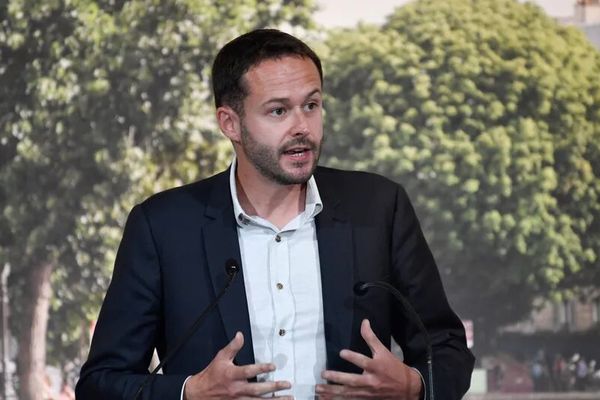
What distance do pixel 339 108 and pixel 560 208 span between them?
1.35 metres

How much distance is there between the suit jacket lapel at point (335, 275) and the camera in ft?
8.00

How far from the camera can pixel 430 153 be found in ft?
20.8

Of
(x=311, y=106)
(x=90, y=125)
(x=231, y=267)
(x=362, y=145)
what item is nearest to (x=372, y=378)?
(x=231, y=267)

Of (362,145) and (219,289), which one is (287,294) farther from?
(362,145)

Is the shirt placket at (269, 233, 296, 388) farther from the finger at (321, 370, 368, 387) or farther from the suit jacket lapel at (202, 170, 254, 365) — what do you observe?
the finger at (321, 370, 368, 387)

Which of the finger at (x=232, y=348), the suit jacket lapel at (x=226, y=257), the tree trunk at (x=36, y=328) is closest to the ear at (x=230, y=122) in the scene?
the suit jacket lapel at (x=226, y=257)

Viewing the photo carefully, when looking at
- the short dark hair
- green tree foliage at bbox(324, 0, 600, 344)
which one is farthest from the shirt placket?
green tree foliage at bbox(324, 0, 600, 344)

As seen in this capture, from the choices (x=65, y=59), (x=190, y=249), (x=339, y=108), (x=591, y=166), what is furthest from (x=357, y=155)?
(x=190, y=249)

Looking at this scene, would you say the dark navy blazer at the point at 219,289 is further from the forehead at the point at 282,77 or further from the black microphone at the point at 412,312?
the forehead at the point at 282,77

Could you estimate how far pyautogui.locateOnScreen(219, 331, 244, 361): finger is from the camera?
Answer: 2.22m

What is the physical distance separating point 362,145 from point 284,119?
13.0 feet

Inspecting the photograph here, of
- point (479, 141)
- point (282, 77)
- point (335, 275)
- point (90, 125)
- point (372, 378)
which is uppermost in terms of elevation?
point (90, 125)

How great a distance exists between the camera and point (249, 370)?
86.1 inches

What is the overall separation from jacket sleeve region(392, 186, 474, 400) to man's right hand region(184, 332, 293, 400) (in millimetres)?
354
